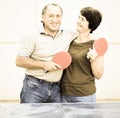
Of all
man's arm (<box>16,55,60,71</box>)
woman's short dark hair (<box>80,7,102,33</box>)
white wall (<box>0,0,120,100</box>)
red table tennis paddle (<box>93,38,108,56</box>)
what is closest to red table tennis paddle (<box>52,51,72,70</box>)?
man's arm (<box>16,55,60,71</box>)

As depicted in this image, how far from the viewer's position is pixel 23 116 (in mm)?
1528

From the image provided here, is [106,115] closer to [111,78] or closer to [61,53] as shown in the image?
[61,53]

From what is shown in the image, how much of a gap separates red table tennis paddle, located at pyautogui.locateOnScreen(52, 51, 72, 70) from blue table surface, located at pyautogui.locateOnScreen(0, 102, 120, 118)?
52 centimetres

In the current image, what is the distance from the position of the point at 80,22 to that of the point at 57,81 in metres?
0.56

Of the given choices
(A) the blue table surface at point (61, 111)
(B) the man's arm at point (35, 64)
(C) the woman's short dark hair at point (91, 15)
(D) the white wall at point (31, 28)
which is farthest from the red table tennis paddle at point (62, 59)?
(D) the white wall at point (31, 28)

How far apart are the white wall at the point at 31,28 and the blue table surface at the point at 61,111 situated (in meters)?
2.75

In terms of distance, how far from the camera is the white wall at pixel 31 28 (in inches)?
175

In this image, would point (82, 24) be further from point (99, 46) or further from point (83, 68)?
point (83, 68)

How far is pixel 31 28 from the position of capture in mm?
4512

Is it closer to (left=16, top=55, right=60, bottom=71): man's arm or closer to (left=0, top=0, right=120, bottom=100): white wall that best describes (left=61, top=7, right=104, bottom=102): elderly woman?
(left=16, top=55, right=60, bottom=71): man's arm

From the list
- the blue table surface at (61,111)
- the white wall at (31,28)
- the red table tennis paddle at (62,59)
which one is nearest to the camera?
the blue table surface at (61,111)

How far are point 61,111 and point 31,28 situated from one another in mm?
3007

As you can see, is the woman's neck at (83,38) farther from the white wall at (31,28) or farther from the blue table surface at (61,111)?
the white wall at (31,28)

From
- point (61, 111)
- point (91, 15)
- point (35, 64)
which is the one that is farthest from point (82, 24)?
point (61, 111)
